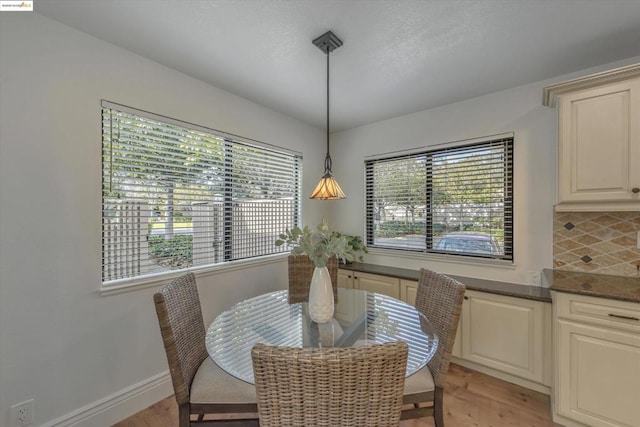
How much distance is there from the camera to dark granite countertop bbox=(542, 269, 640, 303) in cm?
157

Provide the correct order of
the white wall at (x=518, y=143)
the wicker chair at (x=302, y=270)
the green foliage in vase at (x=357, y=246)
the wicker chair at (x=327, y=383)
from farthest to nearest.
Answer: the green foliage in vase at (x=357, y=246), the wicker chair at (x=302, y=270), the white wall at (x=518, y=143), the wicker chair at (x=327, y=383)

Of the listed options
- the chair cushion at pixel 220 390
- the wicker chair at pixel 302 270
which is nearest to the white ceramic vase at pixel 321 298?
the chair cushion at pixel 220 390

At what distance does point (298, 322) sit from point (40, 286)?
4.88 ft

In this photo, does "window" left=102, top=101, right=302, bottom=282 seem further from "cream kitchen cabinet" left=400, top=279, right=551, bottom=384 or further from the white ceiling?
"cream kitchen cabinet" left=400, top=279, right=551, bottom=384

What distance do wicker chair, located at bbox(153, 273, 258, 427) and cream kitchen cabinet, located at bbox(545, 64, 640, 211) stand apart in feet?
7.98

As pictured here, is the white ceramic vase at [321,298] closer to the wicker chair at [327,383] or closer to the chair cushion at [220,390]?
the chair cushion at [220,390]

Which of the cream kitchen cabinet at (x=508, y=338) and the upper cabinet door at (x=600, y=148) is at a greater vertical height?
the upper cabinet door at (x=600, y=148)

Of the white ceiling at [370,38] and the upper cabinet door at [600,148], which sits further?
the upper cabinet door at [600,148]

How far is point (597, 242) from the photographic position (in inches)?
80.7

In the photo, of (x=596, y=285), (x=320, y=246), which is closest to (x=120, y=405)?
(x=320, y=246)

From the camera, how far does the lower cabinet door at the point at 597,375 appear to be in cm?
152

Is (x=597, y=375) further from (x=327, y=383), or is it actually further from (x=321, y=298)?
(x=327, y=383)

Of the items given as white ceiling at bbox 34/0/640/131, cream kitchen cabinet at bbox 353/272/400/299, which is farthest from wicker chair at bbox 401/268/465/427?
white ceiling at bbox 34/0/640/131

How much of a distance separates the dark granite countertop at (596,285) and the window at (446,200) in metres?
0.46
